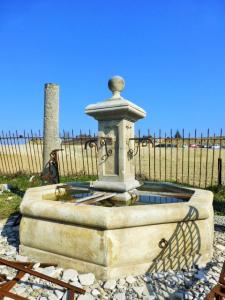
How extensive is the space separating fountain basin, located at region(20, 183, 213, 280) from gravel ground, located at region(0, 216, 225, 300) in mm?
104

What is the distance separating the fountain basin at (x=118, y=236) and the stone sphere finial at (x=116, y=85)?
1947mm

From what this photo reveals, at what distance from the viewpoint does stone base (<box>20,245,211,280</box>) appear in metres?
3.09

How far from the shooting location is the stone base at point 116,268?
3094 mm

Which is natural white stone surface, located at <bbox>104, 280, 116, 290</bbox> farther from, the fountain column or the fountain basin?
the fountain column

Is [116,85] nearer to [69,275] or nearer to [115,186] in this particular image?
[115,186]

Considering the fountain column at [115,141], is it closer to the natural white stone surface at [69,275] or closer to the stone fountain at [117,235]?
the stone fountain at [117,235]

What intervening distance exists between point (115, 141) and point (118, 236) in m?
1.72

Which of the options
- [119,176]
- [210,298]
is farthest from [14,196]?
[210,298]

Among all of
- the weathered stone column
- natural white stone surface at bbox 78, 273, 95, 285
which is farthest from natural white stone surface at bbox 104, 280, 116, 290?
the weathered stone column

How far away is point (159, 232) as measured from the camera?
3264 millimetres

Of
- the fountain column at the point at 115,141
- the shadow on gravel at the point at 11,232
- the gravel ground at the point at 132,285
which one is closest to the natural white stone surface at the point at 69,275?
the gravel ground at the point at 132,285

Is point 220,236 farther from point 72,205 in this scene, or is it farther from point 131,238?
point 72,205

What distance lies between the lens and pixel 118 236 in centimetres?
308

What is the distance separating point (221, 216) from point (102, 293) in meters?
3.87
